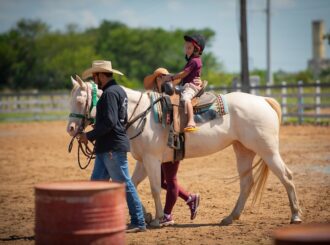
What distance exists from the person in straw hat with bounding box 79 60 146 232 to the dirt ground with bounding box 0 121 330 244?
1.60 feet

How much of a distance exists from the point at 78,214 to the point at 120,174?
7.25 feet

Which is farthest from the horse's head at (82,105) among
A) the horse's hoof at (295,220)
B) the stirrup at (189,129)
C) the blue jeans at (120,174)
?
the horse's hoof at (295,220)

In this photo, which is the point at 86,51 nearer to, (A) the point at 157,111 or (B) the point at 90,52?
(B) the point at 90,52

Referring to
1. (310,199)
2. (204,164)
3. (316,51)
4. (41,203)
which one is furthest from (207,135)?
(316,51)

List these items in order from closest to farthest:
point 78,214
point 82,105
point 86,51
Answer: point 78,214, point 82,105, point 86,51

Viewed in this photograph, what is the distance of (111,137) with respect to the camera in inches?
319

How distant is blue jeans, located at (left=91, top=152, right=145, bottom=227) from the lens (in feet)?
26.5

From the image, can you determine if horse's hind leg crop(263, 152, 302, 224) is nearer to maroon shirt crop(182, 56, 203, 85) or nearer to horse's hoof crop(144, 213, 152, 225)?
maroon shirt crop(182, 56, 203, 85)

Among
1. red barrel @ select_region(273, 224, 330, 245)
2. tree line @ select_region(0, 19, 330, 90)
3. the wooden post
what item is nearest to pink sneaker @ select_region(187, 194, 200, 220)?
red barrel @ select_region(273, 224, 330, 245)

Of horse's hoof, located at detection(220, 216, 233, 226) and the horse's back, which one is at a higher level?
the horse's back

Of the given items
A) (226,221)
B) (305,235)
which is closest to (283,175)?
(226,221)

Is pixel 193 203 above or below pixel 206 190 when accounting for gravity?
above

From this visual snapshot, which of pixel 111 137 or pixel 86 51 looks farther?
pixel 86 51

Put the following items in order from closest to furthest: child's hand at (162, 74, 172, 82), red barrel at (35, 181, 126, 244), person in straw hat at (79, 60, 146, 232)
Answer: red barrel at (35, 181, 126, 244) < person in straw hat at (79, 60, 146, 232) < child's hand at (162, 74, 172, 82)
